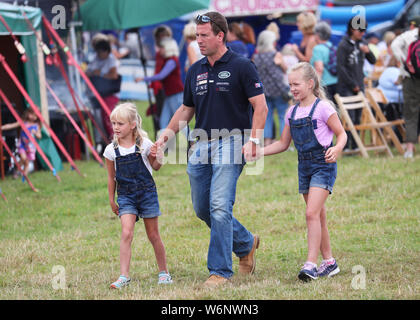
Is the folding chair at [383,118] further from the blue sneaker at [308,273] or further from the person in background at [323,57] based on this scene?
the blue sneaker at [308,273]

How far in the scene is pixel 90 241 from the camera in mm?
7207

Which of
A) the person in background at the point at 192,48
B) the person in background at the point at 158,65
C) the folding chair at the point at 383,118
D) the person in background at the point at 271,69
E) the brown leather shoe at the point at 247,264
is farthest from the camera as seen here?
the person in background at the point at 158,65

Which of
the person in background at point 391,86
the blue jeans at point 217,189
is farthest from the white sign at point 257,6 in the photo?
the blue jeans at point 217,189

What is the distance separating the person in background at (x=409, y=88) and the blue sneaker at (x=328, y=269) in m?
6.04

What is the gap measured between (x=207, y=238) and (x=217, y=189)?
202 cm

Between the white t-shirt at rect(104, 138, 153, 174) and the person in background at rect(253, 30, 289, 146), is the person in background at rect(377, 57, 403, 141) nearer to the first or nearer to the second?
the person in background at rect(253, 30, 289, 146)

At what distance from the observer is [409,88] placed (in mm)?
11023

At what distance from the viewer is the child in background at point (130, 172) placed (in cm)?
535

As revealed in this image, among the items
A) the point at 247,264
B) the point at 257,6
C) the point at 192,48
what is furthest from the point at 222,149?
the point at 257,6

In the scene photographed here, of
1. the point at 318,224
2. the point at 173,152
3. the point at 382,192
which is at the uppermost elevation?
the point at 318,224

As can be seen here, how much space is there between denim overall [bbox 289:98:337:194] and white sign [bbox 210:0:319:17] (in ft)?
46.7

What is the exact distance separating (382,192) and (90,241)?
367cm
